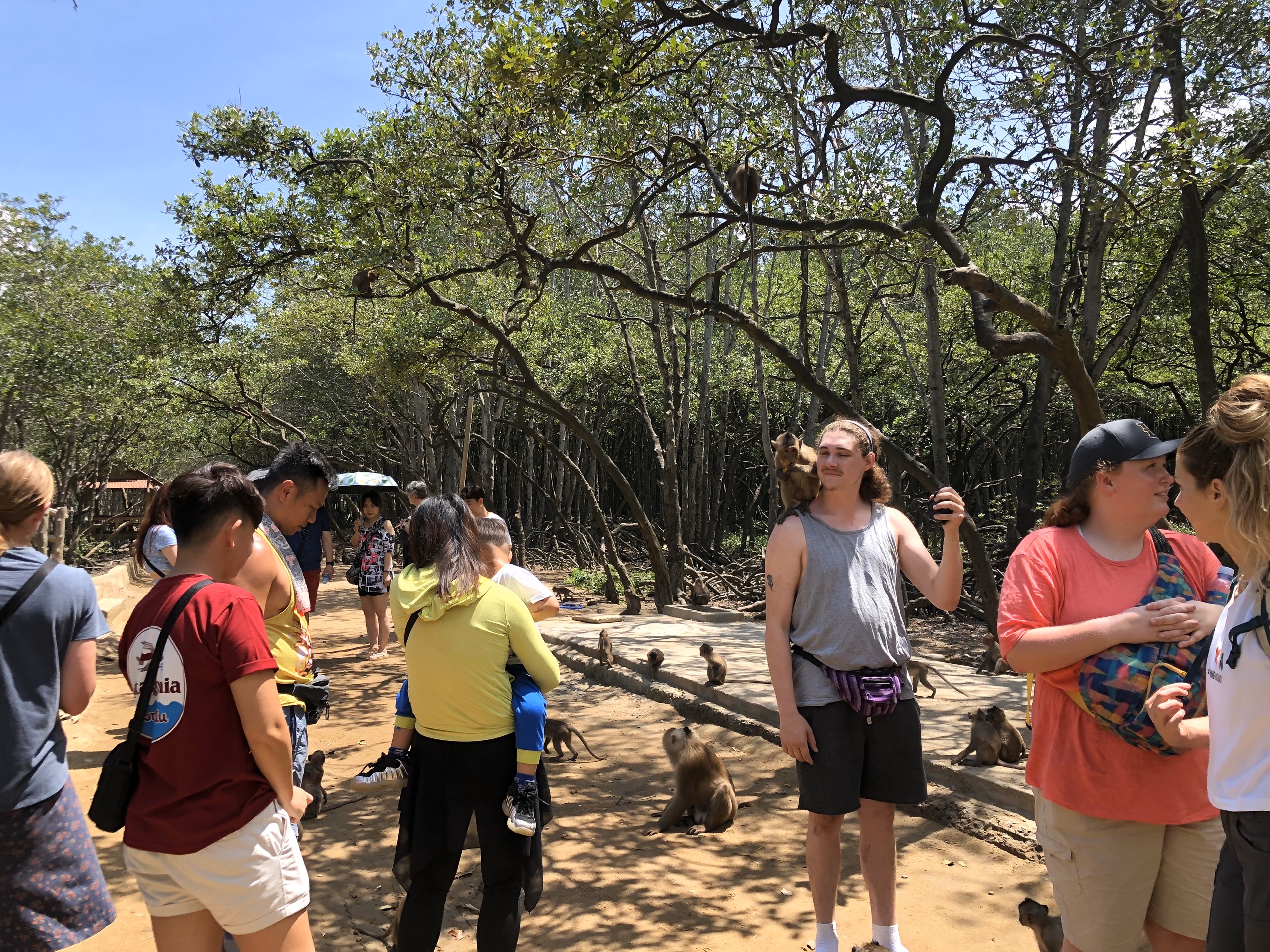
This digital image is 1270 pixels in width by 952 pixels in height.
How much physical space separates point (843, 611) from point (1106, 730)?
80 cm

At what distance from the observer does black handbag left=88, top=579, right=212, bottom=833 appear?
201 centimetres

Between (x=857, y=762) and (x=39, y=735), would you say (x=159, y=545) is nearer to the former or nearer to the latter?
(x=39, y=735)

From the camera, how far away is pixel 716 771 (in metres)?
4.46

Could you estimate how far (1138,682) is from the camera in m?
2.02

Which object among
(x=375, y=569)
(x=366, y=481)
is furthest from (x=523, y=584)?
(x=366, y=481)

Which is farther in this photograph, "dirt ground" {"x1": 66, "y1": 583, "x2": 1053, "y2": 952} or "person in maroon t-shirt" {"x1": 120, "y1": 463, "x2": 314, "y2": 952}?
"dirt ground" {"x1": 66, "y1": 583, "x2": 1053, "y2": 952}

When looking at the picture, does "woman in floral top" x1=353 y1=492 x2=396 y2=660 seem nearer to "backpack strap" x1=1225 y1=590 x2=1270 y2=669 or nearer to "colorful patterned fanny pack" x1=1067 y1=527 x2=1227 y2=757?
"colorful patterned fanny pack" x1=1067 y1=527 x2=1227 y2=757

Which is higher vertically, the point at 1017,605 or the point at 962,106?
the point at 962,106

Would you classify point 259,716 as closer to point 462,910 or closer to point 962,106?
point 462,910

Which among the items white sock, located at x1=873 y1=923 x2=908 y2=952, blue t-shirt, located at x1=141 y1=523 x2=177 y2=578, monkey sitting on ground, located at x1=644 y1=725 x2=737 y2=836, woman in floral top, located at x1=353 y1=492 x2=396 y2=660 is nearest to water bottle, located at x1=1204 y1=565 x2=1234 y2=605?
white sock, located at x1=873 y1=923 x2=908 y2=952

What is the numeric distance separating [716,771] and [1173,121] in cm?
649

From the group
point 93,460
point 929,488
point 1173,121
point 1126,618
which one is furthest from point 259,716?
point 93,460

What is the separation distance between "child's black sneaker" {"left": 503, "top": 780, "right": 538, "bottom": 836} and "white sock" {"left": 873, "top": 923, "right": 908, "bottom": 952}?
1136 mm

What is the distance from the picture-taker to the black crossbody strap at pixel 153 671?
2012 mm
